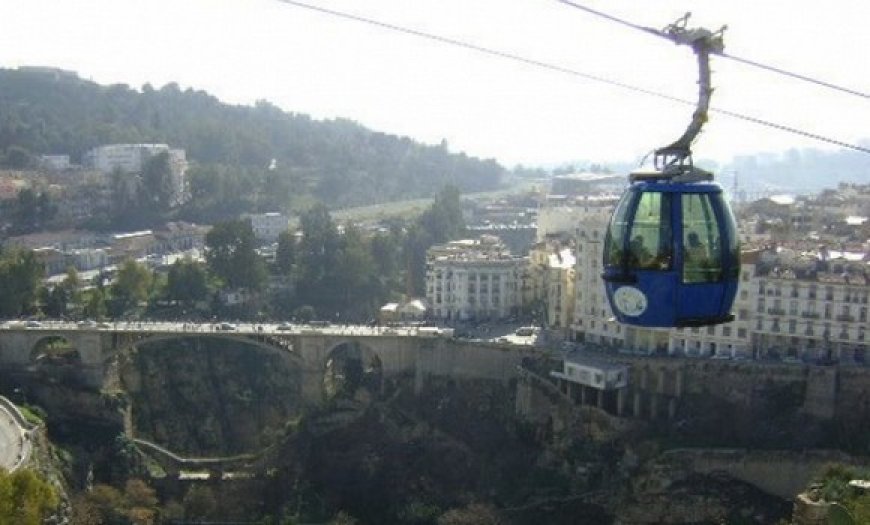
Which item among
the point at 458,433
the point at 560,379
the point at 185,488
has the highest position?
the point at 560,379

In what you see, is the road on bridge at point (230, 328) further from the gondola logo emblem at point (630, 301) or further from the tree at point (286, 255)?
the gondola logo emblem at point (630, 301)

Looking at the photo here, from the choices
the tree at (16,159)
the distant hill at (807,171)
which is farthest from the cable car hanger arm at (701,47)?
the distant hill at (807,171)

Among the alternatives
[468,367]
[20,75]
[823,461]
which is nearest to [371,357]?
[468,367]

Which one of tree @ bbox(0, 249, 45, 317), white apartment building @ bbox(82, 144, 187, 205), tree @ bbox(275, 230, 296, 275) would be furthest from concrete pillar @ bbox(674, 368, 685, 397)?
white apartment building @ bbox(82, 144, 187, 205)

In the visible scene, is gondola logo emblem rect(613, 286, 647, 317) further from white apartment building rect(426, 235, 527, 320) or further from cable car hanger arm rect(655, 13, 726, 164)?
white apartment building rect(426, 235, 527, 320)

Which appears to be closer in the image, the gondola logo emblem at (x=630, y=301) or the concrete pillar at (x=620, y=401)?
the gondola logo emblem at (x=630, y=301)

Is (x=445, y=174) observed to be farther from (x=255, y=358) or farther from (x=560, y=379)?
(x=560, y=379)

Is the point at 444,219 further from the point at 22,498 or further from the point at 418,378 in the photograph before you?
the point at 22,498
